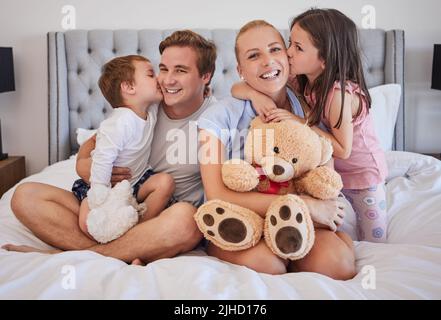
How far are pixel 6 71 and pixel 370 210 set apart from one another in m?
1.40

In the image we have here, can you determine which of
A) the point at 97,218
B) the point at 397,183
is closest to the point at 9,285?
the point at 97,218

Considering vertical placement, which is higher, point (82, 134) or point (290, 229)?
point (82, 134)

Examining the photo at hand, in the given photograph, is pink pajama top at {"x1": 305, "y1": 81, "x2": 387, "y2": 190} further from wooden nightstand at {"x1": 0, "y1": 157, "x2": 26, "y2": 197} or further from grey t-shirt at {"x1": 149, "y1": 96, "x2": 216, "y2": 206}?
wooden nightstand at {"x1": 0, "y1": 157, "x2": 26, "y2": 197}

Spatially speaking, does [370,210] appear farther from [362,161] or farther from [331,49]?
[331,49]

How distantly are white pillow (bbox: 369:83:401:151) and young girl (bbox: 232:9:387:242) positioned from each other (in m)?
0.45

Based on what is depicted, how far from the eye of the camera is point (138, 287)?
29.6 inches

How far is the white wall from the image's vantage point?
3.82ft

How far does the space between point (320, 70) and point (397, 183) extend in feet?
2.56

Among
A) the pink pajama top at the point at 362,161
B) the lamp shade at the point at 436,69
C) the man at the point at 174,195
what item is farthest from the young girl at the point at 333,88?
the lamp shade at the point at 436,69

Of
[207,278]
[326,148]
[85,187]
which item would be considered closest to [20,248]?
[85,187]

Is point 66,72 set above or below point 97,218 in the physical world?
above

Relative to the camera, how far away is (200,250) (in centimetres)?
96
